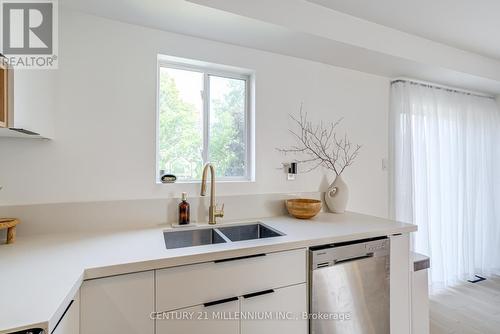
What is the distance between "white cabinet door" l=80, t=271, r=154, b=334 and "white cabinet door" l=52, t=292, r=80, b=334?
2cm

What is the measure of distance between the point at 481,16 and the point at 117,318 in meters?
2.93

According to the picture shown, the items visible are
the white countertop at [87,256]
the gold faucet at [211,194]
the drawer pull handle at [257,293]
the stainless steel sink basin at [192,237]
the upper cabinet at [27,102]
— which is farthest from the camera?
the gold faucet at [211,194]

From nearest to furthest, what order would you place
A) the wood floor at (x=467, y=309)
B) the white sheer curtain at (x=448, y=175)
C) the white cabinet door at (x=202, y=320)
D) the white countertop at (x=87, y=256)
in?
the white countertop at (x=87, y=256)
the white cabinet door at (x=202, y=320)
the wood floor at (x=467, y=309)
the white sheer curtain at (x=448, y=175)

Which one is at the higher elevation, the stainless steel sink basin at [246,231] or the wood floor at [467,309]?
the stainless steel sink basin at [246,231]

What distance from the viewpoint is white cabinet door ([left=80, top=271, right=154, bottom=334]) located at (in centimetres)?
94

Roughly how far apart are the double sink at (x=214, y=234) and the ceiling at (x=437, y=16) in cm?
156

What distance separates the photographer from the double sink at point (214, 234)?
1.53 meters

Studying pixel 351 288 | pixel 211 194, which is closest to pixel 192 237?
pixel 211 194

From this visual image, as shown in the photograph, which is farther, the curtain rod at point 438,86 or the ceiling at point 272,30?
the curtain rod at point 438,86

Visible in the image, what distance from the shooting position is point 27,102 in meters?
1.06

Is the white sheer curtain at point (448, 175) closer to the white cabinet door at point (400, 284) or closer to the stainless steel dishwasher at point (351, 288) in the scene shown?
the white cabinet door at point (400, 284)

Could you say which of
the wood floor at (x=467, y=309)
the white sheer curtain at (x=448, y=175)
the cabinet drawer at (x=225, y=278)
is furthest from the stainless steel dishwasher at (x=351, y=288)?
the white sheer curtain at (x=448, y=175)

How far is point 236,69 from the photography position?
1.91m

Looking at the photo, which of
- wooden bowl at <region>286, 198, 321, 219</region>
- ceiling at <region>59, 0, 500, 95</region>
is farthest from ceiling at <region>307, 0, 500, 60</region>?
wooden bowl at <region>286, 198, 321, 219</region>
